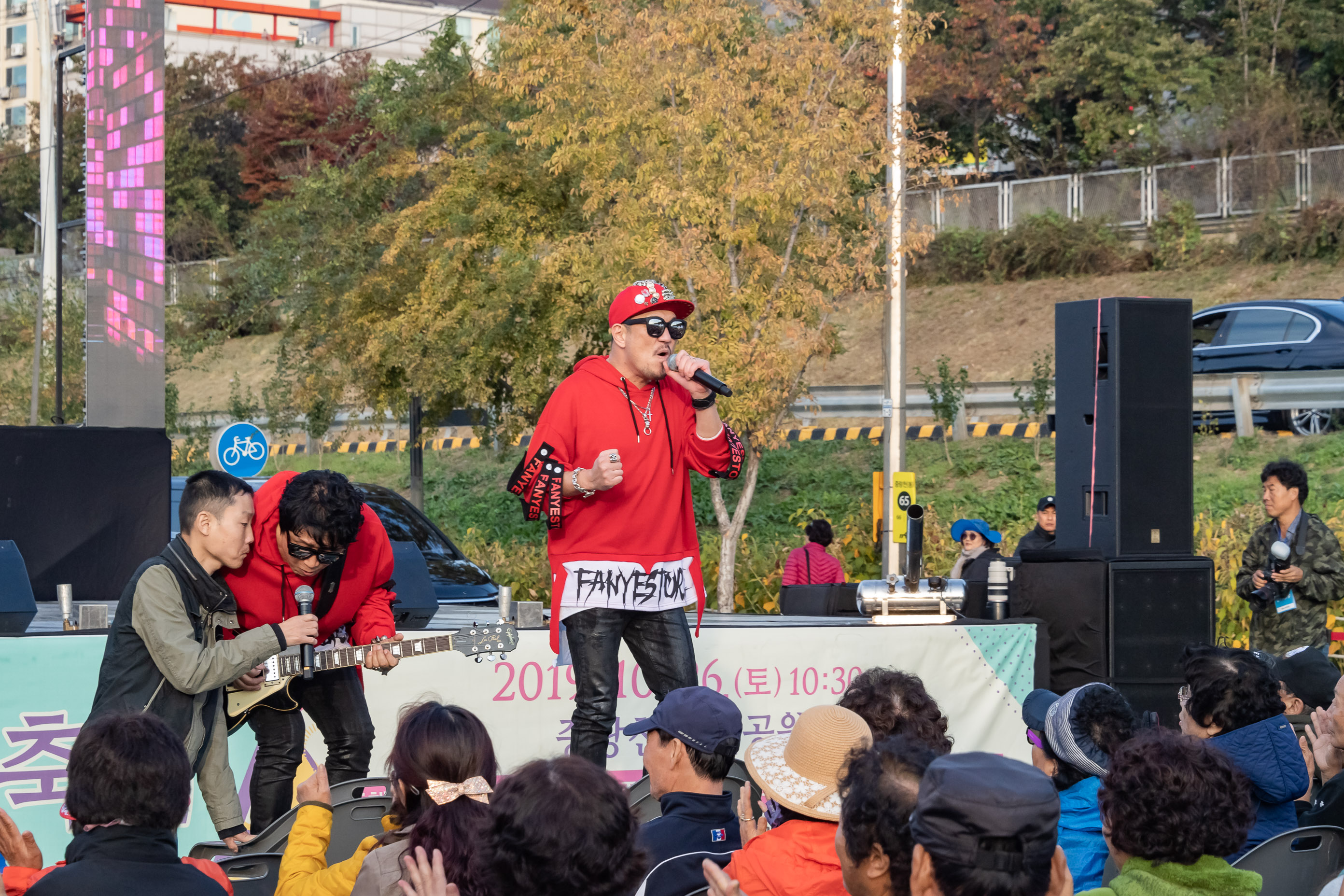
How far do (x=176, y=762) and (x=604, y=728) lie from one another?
2075mm

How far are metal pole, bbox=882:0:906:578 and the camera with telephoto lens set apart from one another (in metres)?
5.11

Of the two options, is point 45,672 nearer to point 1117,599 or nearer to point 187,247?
point 1117,599

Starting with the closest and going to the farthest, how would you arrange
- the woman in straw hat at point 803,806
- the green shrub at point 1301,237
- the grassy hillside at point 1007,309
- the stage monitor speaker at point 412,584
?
1. the woman in straw hat at point 803,806
2. the stage monitor speaker at point 412,584
3. the grassy hillside at point 1007,309
4. the green shrub at point 1301,237

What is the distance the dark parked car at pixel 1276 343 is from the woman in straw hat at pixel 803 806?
13.4 metres

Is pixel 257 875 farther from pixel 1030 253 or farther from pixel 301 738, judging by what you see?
pixel 1030 253

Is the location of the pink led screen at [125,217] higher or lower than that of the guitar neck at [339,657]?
higher

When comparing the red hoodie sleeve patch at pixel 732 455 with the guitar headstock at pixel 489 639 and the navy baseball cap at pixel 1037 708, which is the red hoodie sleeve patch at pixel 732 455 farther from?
the navy baseball cap at pixel 1037 708

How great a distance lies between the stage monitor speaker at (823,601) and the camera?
7.86m

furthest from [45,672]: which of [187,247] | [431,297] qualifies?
[187,247]

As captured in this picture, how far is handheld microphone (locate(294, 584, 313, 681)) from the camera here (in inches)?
167

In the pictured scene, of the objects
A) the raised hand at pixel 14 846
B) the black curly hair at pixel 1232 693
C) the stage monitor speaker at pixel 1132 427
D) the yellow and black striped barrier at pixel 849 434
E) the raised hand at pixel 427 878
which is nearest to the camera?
the raised hand at pixel 427 878

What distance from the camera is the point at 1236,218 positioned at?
2417cm

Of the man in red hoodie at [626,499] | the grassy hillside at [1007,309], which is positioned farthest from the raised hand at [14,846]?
the grassy hillside at [1007,309]

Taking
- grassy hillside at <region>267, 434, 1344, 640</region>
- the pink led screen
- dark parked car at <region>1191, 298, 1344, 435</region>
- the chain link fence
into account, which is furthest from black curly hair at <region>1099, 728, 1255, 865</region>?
the chain link fence
